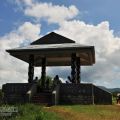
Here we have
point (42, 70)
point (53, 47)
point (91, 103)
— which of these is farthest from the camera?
point (42, 70)

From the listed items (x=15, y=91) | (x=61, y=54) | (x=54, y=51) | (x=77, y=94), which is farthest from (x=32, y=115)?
(x=61, y=54)

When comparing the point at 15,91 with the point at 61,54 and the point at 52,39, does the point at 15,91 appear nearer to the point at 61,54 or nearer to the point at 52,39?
the point at 61,54

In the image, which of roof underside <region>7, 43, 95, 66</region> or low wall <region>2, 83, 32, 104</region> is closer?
low wall <region>2, 83, 32, 104</region>

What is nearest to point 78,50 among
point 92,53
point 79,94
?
point 92,53

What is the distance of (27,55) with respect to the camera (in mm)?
36188

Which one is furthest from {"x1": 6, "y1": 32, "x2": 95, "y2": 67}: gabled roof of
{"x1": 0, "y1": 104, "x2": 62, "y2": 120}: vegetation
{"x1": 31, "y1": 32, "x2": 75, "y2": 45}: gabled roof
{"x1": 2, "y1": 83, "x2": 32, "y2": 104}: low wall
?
{"x1": 0, "y1": 104, "x2": 62, "y2": 120}: vegetation

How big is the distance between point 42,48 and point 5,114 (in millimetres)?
15679

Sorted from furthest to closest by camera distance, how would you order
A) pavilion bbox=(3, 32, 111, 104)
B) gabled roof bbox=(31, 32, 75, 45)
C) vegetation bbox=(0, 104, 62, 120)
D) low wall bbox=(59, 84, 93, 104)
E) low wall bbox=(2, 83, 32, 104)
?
gabled roof bbox=(31, 32, 75, 45) < low wall bbox=(2, 83, 32, 104) < pavilion bbox=(3, 32, 111, 104) < low wall bbox=(59, 84, 93, 104) < vegetation bbox=(0, 104, 62, 120)

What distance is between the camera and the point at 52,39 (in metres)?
36.6

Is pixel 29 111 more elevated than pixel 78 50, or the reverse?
pixel 78 50

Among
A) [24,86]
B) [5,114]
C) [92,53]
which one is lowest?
[5,114]

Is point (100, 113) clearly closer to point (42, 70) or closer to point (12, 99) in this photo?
point (12, 99)

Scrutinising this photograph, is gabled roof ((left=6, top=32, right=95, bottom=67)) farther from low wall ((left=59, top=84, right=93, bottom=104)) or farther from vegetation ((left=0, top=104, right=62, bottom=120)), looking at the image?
vegetation ((left=0, top=104, right=62, bottom=120))

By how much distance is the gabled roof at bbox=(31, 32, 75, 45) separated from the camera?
36250 mm
